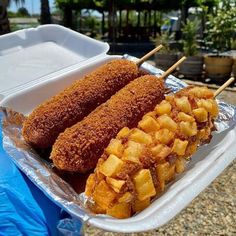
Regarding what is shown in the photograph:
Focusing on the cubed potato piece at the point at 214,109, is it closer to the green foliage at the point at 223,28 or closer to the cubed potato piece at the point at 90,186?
the cubed potato piece at the point at 90,186

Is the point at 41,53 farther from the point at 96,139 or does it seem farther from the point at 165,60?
the point at 165,60

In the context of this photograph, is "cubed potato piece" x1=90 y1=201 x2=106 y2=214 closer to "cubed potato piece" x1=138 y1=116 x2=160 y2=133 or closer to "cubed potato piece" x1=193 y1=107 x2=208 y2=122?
"cubed potato piece" x1=138 y1=116 x2=160 y2=133

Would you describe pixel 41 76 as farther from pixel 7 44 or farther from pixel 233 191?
pixel 233 191

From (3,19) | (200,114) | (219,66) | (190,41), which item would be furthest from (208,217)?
(3,19)

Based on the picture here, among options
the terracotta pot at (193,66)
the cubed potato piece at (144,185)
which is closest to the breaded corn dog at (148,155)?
the cubed potato piece at (144,185)

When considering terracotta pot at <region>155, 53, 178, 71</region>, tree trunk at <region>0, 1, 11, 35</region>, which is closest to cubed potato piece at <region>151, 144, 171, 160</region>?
terracotta pot at <region>155, 53, 178, 71</region>

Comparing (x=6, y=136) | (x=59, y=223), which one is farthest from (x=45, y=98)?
(x=59, y=223)
